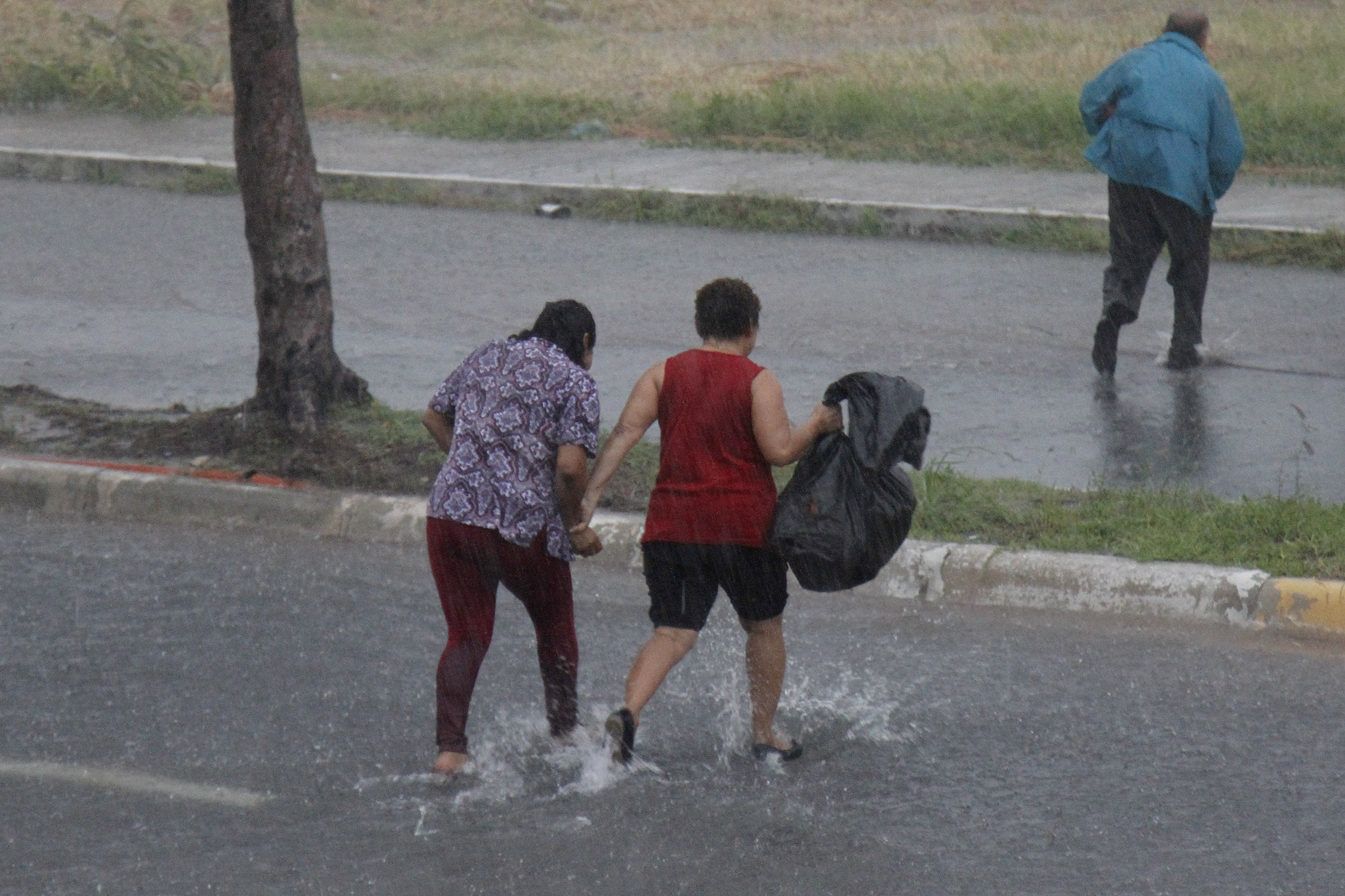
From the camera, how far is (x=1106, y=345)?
350 inches

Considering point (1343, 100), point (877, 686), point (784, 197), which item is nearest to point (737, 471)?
point (877, 686)

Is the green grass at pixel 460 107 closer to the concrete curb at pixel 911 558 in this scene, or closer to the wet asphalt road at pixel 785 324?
the wet asphalt road at pixel 785 324

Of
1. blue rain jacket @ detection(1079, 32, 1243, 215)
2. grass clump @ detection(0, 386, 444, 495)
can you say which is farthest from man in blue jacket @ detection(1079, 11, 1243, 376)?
grass clump @ detection(0, 386, 444, 495)

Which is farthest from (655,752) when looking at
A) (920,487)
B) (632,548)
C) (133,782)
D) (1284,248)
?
(1284,248)

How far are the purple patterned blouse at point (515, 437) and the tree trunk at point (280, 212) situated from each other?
10.2ft

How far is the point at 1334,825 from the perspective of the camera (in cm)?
457

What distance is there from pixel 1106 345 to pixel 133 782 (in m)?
5.59

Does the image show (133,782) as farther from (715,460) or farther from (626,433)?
(715,460)

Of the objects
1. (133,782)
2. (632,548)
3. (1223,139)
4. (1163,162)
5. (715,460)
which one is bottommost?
(133,782)

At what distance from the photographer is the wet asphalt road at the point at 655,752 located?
440 cm

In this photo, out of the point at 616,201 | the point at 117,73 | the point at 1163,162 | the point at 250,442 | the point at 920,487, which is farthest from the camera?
the point at 117,73

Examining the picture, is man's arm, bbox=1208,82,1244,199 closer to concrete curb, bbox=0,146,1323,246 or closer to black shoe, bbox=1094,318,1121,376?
black shoe, bbox=1094,318,1121,376

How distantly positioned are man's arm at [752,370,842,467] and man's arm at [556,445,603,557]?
50cm

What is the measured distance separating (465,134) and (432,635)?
11120 mm
